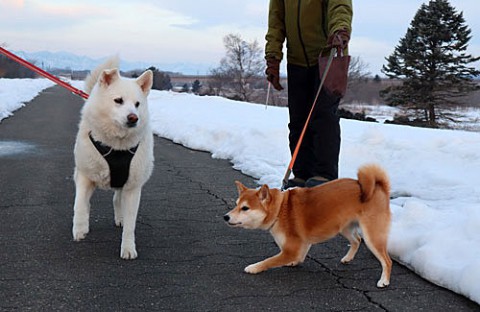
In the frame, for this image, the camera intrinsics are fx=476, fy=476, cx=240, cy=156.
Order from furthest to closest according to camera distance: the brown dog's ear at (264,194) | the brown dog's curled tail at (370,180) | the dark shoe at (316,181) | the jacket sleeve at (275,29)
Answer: the jacket sleeve at (275,29) < the dark shoe at (316,181) < the brown dog's ear at (264,194) < the brown dog's curled tail at (370,180)

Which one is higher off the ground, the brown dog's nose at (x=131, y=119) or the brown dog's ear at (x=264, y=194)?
the brown dog's nose at (x=131, y=119)

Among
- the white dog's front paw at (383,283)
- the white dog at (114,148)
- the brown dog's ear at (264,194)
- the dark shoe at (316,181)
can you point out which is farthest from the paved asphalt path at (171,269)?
the dark shoe at (316,181)

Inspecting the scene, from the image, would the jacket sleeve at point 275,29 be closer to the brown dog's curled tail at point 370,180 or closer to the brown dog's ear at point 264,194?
the brown dog's ear at point 264,194

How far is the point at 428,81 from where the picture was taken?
5684 cm

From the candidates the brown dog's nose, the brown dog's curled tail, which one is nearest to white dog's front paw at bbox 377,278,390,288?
the brown dog's curled tail

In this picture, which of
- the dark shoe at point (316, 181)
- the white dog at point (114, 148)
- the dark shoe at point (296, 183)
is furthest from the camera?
the dark shoe at point (296, 183)

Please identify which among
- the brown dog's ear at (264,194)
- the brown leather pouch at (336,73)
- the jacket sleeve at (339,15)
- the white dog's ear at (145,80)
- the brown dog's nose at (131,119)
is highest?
the jacket sleeve at (339,15)

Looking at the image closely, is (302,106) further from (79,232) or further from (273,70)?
(79,232)

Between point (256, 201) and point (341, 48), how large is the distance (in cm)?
182

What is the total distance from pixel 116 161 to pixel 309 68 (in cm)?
249

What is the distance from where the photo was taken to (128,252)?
12.7 ft

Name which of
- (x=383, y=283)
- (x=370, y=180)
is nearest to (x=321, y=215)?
(x=370, y=180)

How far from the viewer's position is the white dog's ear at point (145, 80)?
4.23m

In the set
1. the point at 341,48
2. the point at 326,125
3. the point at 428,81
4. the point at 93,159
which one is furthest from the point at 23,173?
the point at 428,81
